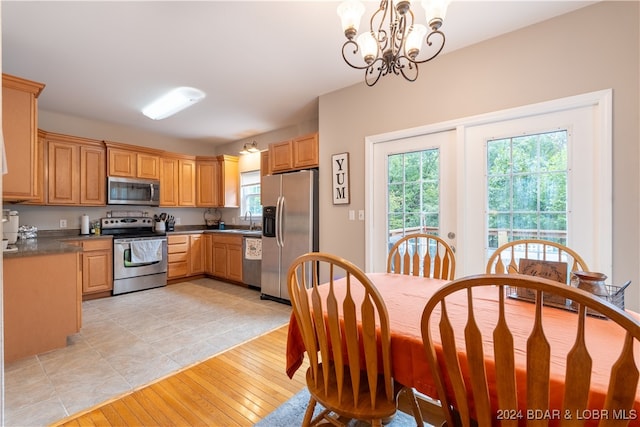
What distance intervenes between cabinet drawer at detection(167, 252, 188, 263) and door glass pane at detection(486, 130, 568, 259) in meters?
4.39

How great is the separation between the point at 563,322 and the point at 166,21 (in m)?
2.95

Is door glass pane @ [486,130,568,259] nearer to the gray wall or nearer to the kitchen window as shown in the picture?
the gray wall

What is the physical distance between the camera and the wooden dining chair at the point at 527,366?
0.64 m

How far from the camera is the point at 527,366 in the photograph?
2.36ft

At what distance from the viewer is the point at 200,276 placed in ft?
16.7

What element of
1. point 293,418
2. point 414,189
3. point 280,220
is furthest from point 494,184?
point 280,220

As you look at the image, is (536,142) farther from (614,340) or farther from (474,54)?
(614,340)

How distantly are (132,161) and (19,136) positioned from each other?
202 centimetres

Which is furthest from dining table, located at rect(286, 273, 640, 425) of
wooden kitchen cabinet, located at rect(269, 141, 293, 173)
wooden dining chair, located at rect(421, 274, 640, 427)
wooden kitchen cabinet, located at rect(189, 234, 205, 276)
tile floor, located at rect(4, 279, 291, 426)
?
wooden kitchen cabinet, located at rect(189, 234, 205, 276)

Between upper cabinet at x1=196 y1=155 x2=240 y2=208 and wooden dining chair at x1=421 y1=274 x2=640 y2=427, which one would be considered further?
upper cabinet at x1=196 y1=155 x2=240 y2=208

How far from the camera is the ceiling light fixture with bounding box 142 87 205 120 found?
326 cm

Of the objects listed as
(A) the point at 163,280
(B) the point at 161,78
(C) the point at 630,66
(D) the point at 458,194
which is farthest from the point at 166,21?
(A) the point at 163,280

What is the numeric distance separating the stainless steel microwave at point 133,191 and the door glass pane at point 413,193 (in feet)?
12.4

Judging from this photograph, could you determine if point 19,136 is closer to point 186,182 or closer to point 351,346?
point 186,182
